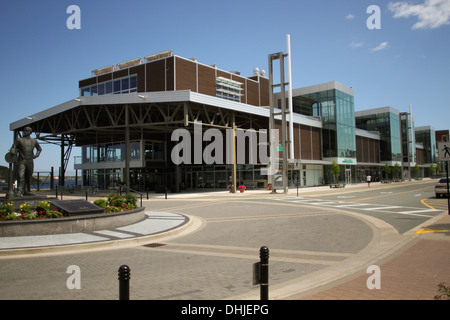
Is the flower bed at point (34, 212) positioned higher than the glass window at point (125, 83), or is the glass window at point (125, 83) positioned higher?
the glass window at point (125, 83)

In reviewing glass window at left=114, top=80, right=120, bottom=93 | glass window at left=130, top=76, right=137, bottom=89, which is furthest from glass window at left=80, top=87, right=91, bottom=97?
glass window at left=130, top=76, right=137, bottom=89

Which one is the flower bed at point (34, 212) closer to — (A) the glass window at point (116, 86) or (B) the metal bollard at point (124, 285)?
(B) the metal bollard at point (124, 285)

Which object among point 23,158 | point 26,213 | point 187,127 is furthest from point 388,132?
point 26,213

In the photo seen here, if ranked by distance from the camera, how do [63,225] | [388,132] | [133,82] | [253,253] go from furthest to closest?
[388,132]
[133,82]
[63,225]
[253,253]

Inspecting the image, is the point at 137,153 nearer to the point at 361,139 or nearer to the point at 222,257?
the point at 222,257

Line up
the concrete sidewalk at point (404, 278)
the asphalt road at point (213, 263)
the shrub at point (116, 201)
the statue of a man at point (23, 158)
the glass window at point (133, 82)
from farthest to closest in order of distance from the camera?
the glass window at point (133, 82)
the statue of a man at point (23, 158)
the shrub at point (116, 201)
the asphalt road at point (213, 263)
the concrete sidewalk at point (404, 278)

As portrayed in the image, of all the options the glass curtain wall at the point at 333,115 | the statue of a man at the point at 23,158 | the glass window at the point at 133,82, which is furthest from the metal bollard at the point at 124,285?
the glass curtain wall at the point at 333,115

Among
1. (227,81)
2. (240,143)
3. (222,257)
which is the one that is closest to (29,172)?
(222,257)

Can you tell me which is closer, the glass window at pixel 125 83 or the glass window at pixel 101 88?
the glass window at pixel 125 83

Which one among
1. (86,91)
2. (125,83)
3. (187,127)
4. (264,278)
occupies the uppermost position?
(86,91)

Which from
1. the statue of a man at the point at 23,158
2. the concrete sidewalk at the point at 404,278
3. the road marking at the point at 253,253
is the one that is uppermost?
the statue of a man at the point at 23,158

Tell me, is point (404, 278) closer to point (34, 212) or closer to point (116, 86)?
point (34, 212)

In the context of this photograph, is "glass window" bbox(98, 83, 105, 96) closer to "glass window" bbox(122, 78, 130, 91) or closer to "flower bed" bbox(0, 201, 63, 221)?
"glass window" bbox(122, 78, 130, 91)
